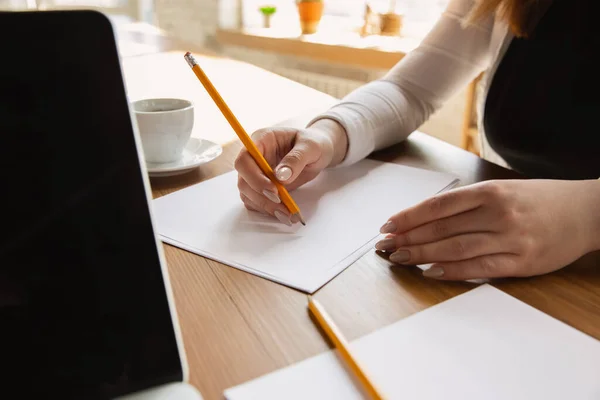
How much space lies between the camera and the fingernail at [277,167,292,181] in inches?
21.9

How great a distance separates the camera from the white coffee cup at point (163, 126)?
2.02 ft

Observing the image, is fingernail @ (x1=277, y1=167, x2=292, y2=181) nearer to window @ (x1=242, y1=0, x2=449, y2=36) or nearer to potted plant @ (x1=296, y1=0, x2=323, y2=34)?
window @ (x1=242, y1=0, x2=449, y2=36)

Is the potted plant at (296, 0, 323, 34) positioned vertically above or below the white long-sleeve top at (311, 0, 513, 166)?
below

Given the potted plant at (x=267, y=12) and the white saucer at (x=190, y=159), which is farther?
the potted plant at (x=267, y=12)

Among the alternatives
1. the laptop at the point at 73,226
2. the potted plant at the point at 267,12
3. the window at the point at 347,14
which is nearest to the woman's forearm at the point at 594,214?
the laptop at the point at 73,226

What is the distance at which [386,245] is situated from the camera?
48cm

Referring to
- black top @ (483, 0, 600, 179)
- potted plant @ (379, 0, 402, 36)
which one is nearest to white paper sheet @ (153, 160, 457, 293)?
black top @ (483, 0, 600, 179)

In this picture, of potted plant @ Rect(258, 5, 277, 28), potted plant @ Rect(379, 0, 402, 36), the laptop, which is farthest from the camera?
potted plant @ Rect(258, 5, 277, 28)

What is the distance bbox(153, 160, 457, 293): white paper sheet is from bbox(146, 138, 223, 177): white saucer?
3 centimetres

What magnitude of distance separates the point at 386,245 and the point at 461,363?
0.51 ft

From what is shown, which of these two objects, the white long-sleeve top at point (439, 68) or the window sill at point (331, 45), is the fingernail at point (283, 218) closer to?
the white long-sleeve top at point (439, 68)

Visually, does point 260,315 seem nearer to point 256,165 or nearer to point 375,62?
point 256,165

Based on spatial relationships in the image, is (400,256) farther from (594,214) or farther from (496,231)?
(594,214)

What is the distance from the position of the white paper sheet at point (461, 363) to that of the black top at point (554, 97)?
0.48 m
